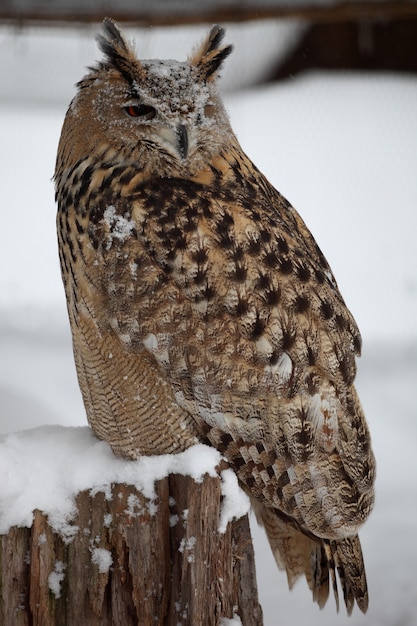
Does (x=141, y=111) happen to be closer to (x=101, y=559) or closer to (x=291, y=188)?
(x=101, y=559)

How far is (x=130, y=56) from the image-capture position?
1612 millimetres

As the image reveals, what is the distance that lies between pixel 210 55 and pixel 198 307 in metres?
0.59

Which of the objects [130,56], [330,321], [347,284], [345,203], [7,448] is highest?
[345,203]

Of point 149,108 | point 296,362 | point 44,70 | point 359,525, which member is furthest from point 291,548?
point 44,70

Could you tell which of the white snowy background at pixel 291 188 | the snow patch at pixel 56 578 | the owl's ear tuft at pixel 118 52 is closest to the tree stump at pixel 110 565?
the snow patch at pixel 56 578

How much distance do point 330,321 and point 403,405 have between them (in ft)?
6.44

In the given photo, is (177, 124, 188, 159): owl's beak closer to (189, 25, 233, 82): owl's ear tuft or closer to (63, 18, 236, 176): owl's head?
(63, 18, 236, 176): owl's head

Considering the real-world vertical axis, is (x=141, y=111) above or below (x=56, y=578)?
above

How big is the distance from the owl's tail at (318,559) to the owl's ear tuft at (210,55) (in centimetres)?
99

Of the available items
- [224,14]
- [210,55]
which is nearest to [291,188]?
[224,14]

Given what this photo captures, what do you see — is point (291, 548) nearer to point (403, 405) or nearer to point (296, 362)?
point (296, 362)

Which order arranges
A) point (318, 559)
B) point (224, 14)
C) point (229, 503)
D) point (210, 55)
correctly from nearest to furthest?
point (229, 503)
point (210, 55)
point (318, 559)
point (224, 14)

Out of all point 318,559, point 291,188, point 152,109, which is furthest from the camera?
point 291,188

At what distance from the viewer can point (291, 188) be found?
3488 millimetres
